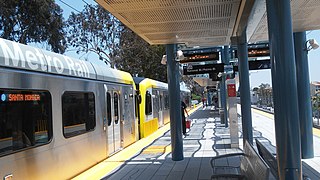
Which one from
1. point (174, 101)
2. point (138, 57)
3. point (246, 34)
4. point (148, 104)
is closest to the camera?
point (246, 34)

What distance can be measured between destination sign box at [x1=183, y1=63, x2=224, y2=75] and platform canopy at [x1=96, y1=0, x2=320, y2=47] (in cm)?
311

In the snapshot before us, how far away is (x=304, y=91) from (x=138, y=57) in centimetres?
2647

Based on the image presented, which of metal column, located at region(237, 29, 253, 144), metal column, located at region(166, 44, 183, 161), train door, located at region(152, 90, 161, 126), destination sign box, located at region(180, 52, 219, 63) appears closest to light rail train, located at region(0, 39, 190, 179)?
metal column, located at region(166, 44, 183, 161)

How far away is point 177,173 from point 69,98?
109 inches

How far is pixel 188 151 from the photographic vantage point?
11.2 metres

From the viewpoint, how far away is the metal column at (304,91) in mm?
8680

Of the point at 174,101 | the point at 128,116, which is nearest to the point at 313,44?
the point at 174,101

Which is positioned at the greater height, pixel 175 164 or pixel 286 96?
pixel 286 96

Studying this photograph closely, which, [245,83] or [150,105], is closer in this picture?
[245,83]

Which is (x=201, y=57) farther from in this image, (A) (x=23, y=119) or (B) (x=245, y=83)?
(A) (x=23, y=119)

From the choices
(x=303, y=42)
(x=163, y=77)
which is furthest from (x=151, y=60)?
(x=303, y=42)

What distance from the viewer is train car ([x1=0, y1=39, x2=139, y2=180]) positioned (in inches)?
226

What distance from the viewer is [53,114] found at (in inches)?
281

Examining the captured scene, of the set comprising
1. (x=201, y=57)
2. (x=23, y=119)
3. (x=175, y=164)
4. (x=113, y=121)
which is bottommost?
(x=175, y=164)
